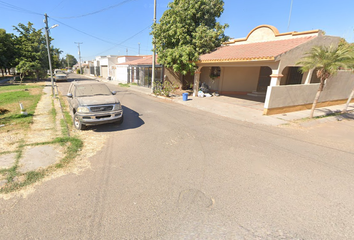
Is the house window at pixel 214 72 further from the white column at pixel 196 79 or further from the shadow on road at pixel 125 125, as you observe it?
the shadow on road at pixel 125 125

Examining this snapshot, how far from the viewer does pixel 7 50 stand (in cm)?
2548

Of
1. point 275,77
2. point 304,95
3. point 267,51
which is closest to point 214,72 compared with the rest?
point 267,51

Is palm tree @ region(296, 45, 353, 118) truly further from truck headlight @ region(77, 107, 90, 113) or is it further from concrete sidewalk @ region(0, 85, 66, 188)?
concrete sidewalk @ region(0, 85, 66, 188)

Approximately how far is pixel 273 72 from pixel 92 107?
900 cm

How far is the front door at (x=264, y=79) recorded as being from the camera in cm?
1618

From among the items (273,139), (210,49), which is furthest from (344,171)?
(210,49)

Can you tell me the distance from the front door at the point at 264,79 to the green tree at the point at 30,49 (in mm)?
29639

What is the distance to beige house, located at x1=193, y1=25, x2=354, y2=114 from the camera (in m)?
9.70

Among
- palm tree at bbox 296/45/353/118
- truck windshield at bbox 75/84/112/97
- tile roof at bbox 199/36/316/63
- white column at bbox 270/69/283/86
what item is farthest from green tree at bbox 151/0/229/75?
truck windshield at bbox 75/84/112/97

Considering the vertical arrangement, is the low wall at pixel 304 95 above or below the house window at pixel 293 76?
below

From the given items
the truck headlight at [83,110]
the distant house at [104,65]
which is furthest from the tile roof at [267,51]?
the distant house at [104,65]

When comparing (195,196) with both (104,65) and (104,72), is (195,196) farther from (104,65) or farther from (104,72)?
(104,72)

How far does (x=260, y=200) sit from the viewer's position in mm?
3404

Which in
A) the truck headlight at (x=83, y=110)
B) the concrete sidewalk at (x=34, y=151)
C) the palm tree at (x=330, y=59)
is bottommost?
the concrete sidewalk at (x=34, y=151)
